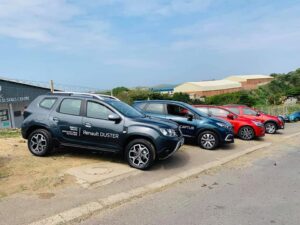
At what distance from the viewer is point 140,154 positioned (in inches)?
277

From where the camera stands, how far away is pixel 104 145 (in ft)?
23.9

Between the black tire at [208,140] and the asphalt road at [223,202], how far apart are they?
2.77 metres

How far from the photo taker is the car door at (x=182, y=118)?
10.7 metres

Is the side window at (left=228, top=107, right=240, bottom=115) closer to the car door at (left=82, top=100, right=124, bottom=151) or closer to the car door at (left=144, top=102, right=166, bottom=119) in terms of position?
the car door at (left=144, top=102, right=166, bottom=119)

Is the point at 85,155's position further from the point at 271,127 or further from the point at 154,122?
the point at 271,127

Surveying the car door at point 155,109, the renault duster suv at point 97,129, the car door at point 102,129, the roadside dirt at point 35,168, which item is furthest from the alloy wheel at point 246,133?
the car door at point 102,129

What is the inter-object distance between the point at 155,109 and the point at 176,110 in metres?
0.78

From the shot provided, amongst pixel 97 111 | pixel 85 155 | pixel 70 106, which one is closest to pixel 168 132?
pixel 97 111

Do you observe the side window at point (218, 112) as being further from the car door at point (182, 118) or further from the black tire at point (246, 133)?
the car door at point (182, 118)

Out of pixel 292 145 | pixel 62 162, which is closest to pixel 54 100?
pixel 62 162

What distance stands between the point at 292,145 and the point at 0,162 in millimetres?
10503

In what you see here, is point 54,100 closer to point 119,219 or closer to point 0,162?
point 0,162

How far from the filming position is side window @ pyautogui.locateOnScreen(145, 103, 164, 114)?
11.3 metres

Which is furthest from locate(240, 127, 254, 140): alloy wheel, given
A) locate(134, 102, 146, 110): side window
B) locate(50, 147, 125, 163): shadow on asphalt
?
locate(50, 147, 125, 163): shadow on asphalt
